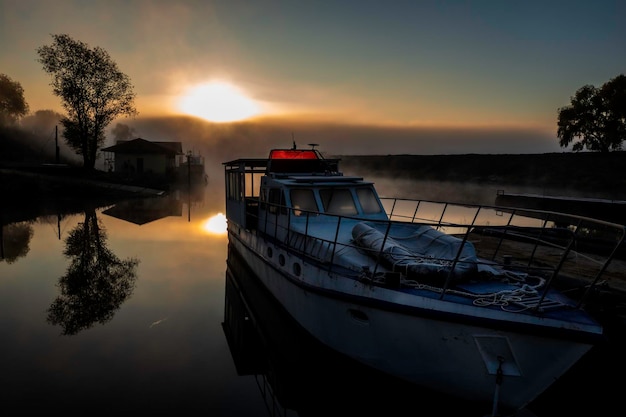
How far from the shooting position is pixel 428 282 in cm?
760

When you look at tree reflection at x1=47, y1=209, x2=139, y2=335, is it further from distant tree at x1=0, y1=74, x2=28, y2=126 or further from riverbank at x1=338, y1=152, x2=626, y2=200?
distant tree at x1=0, y1=74, x2=28, y2=126

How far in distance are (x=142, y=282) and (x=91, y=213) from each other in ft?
68.9

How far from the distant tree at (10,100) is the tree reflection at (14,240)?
7877 centimetres

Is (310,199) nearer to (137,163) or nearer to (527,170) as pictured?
(137,163)

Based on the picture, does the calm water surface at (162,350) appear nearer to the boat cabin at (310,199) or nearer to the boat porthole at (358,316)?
the boat porthole at (358,316)

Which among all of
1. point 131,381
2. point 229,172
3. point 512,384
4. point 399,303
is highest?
point 229,172

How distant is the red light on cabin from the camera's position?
48.7ft

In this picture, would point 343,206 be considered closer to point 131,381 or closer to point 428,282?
point 428,282

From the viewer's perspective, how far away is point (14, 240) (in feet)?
68.9

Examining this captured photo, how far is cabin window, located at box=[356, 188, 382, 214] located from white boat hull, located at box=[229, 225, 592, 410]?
375 centimetres

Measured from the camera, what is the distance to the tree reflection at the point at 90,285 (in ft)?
37.7

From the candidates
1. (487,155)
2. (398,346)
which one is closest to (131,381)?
(398,346)

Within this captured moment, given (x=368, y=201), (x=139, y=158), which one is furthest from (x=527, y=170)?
(x=368, y=201)

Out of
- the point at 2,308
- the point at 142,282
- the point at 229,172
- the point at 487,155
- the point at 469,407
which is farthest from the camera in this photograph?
the point at 487,155
